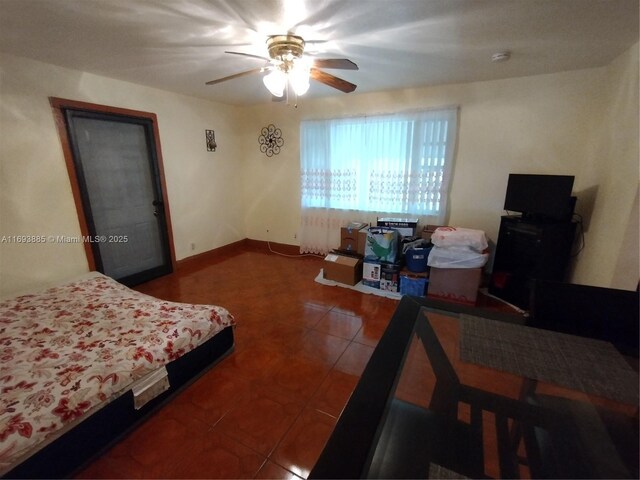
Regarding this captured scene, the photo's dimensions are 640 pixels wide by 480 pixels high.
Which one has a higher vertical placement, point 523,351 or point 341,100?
point 341,100

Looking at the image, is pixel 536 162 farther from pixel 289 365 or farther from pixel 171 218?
pixel 171 218

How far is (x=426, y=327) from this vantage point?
123cm

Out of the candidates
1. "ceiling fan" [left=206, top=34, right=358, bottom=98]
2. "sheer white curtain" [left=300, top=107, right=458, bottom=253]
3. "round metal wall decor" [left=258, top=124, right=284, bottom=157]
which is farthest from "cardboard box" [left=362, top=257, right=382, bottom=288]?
"round metal wall decor" [left=258, top=124, right=284, bottom=157]

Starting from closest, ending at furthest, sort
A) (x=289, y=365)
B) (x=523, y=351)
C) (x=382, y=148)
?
(x=523, y=351) → (x=289, y=365) → (x=382, y=148)

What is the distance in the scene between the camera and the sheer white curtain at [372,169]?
3.12 m

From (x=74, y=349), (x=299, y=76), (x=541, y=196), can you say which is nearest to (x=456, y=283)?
(x=541, y=196)

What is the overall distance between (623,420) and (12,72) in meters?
4.05

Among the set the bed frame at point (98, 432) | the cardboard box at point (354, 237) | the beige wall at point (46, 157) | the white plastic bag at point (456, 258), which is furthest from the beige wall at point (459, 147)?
the bed frame at point (98, 432)

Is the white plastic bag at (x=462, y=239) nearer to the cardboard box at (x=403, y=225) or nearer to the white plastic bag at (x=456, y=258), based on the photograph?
the white plastic bag at (x=456, y=258)

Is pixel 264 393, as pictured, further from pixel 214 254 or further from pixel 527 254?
pixel 214 254

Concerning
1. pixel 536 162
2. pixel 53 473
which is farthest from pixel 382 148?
pixel 53 473

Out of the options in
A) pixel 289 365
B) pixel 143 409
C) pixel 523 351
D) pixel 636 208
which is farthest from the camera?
pixel 289 365

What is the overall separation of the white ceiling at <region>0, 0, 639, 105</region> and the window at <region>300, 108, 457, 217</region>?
66 centimetres

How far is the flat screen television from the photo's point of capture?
230 cm
